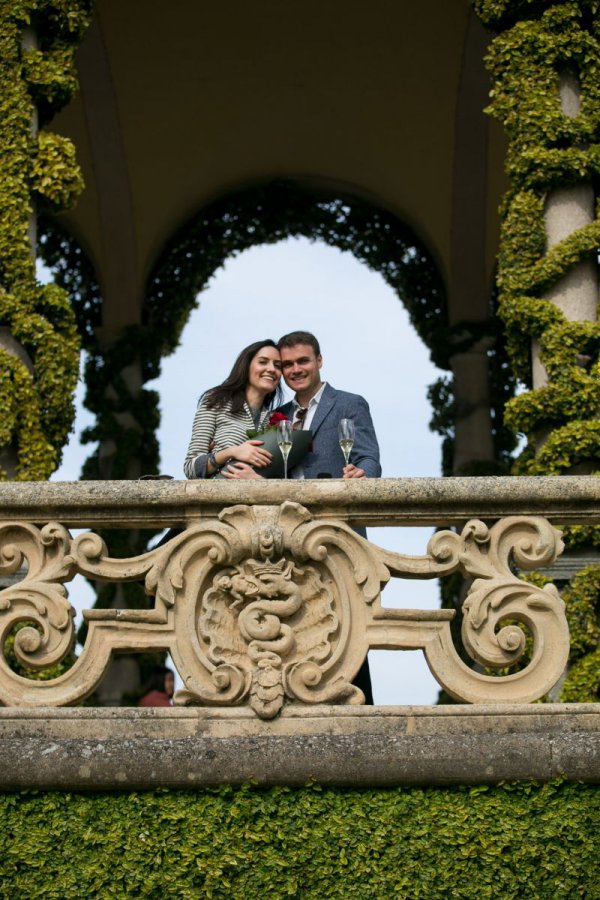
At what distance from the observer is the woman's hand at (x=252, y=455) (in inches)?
251

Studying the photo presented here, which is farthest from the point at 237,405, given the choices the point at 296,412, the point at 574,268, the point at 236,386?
the point at 574,268

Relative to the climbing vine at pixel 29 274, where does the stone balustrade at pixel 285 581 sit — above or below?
below

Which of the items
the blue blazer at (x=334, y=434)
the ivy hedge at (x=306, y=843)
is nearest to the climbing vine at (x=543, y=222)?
the blue blazer at (x=334, y=434)

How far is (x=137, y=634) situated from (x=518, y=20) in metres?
4.37

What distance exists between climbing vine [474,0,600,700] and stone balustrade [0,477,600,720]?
1.45 metres

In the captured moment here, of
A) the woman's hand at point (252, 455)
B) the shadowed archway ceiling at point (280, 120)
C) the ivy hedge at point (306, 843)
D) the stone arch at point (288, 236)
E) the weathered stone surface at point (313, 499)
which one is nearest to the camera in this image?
the ivy hedge at point (306, 843)

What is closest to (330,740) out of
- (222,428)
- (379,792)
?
(379,792)

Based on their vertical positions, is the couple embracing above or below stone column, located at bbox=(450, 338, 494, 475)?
below

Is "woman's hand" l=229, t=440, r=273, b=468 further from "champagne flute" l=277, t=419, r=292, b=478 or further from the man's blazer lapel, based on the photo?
the man's blazer lapel

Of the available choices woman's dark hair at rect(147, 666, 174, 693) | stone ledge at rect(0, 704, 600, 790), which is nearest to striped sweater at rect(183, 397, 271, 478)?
stone ledge at rect(0, 704, 600, 790)

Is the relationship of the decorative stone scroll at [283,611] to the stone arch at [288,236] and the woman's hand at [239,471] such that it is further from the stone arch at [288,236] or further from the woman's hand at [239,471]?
the stone arch at [288,236]

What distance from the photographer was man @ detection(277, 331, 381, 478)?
6.71 metres

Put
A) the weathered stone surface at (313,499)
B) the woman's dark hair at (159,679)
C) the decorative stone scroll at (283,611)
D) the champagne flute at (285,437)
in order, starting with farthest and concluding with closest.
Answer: the woman's dark hair at (159,679)
the champagne flute at (285,437)
the weathered stone surface at (313,499)
the decorative stone scroll at (283,611)

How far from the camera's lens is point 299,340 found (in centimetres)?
674
